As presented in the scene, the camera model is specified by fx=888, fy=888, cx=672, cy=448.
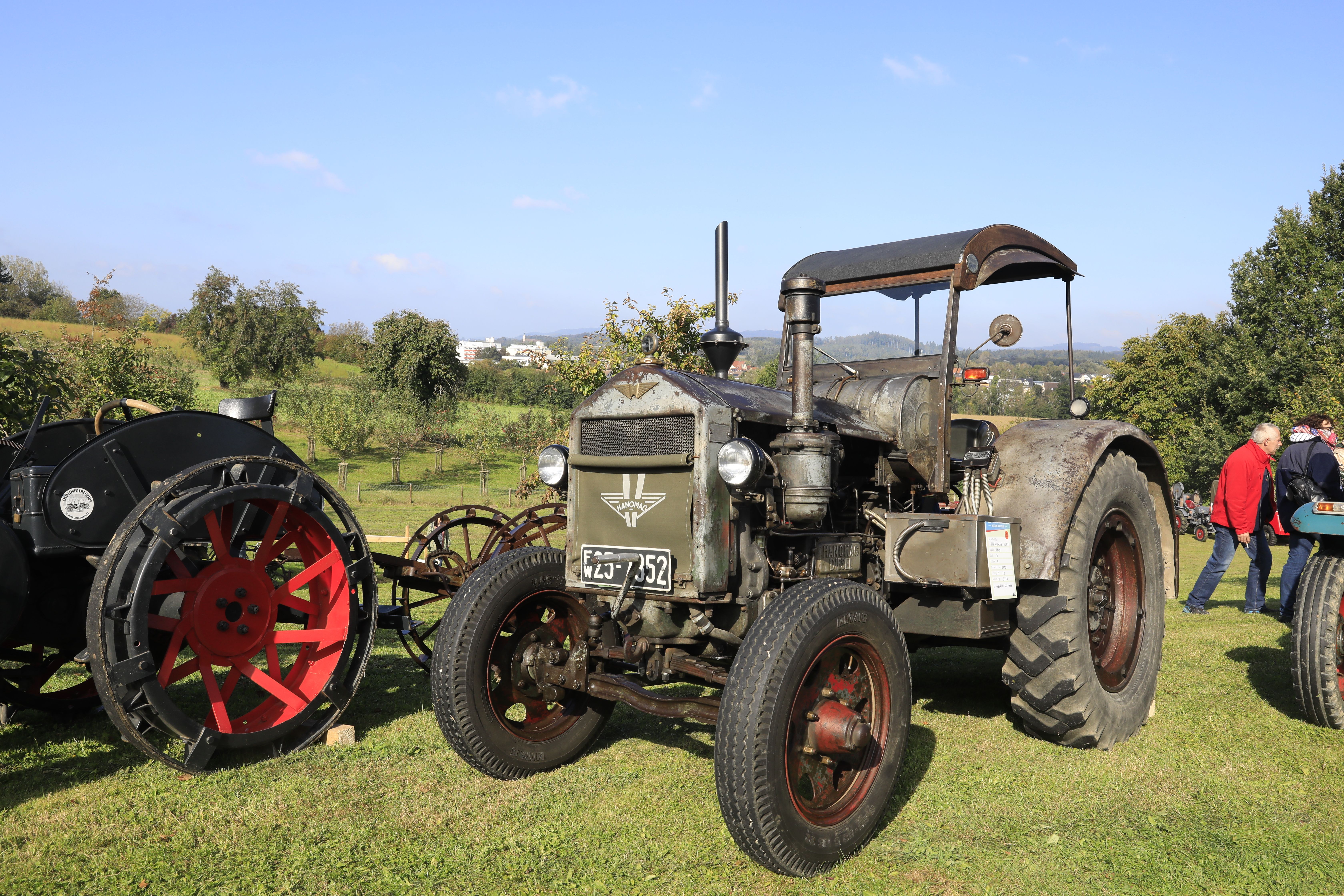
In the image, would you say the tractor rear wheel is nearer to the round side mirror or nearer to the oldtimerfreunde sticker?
the round side mirror

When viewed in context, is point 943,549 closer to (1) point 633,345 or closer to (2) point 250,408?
(2) point 250,408

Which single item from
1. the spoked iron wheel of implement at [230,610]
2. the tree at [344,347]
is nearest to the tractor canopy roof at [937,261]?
the spoked iron wheel of implement at [230,610]

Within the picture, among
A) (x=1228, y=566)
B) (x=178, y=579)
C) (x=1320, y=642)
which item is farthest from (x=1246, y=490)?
(x=178, y=579)

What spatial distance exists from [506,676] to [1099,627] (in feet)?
10.6

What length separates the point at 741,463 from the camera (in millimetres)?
3283

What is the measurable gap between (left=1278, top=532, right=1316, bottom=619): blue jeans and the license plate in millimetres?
5178

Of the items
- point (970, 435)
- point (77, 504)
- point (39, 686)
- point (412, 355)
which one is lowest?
point (39, 686)

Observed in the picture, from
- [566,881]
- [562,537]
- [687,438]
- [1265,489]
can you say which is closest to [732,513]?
[687,438]

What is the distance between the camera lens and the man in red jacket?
795 cm

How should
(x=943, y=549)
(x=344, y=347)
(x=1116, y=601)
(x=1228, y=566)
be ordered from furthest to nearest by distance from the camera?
(x=344, y=347) → (x=1228, y=566) → (x=1116, y=601) → (x=943, y=549)

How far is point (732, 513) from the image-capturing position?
3508 mm

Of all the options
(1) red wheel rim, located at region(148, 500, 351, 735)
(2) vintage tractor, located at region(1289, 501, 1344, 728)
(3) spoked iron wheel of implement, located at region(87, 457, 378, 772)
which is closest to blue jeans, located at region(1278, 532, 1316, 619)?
(2) vintage tractor, located at region(1289, 501, 1344, 728)

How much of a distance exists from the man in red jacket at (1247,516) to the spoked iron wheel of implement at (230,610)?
7305 millimetres

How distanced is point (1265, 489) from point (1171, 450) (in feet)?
121
